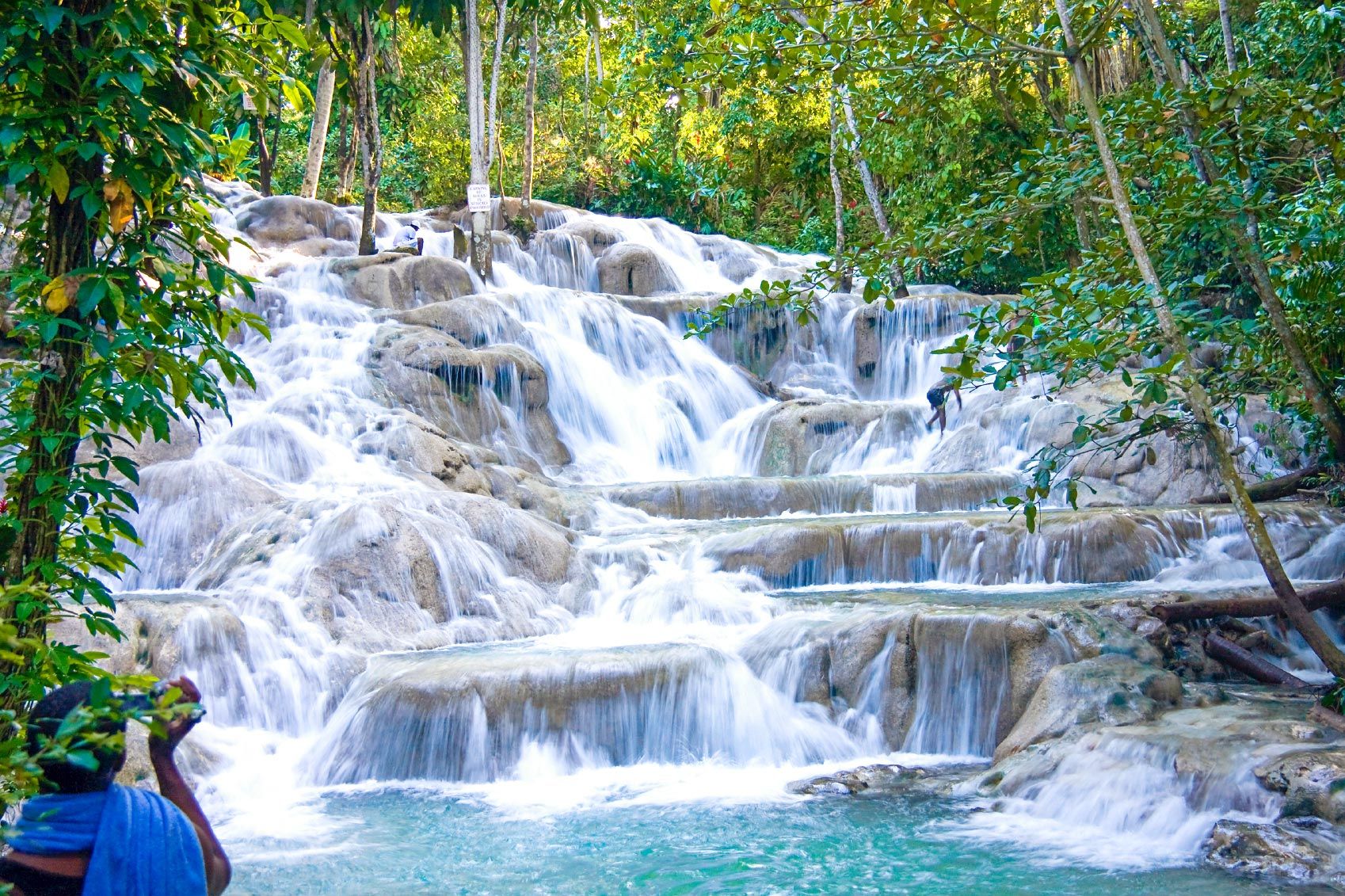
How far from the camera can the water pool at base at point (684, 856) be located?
16.2ft

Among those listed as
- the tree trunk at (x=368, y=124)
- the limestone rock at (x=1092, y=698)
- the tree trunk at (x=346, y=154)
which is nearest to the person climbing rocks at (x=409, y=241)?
the tree trunk at (x=368, y=124)

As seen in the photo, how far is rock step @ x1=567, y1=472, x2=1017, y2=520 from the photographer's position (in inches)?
456

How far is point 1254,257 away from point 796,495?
6646 millimetres

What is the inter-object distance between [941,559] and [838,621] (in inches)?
90.4

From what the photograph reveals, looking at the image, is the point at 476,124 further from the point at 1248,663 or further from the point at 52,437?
the point at 52,437

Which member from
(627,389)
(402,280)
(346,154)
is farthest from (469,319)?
(346,154)

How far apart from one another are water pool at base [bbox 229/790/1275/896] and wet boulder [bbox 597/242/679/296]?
15.2 meters

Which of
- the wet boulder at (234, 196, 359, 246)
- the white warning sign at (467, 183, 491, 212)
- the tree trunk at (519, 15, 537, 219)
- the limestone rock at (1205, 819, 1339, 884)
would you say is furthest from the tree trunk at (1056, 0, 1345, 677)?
the wet boulder at (234, 196, 359, 246)

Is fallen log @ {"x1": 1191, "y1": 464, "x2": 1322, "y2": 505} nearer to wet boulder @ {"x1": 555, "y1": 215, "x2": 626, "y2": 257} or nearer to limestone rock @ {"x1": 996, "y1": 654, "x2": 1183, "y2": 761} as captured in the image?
limestone rock @ {"x1": 996, "y1": 654, "x2": 1183, "y2": 761}

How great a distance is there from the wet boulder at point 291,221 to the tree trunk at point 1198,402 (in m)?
16.5

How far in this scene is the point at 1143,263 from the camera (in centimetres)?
514

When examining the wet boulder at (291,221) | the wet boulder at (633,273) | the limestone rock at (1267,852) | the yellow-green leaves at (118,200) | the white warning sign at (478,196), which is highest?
the wet boulder at (291,221)

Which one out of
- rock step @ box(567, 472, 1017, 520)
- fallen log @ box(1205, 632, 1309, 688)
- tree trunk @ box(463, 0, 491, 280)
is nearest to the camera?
fallen log @ box(1205, 632, 1309, 688)

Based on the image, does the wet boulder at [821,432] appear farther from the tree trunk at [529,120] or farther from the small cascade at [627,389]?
the tree trunk at [529,120]
